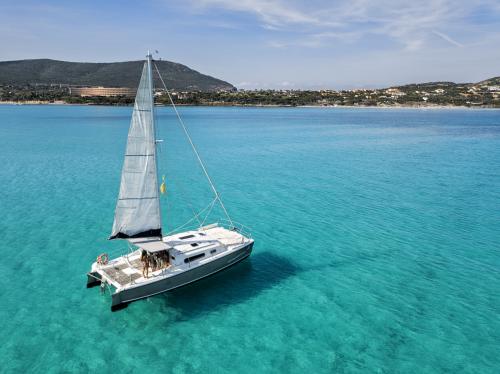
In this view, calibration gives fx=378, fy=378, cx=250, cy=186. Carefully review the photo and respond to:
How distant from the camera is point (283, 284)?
909 inches

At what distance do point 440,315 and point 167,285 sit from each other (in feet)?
48.0

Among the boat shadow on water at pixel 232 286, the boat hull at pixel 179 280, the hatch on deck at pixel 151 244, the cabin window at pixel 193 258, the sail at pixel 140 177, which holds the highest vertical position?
the sail at pixel 140 177

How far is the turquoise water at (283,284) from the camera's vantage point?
55.3 feet

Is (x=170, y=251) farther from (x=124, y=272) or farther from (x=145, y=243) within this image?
(x=124, y=272)

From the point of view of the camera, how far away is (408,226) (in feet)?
106

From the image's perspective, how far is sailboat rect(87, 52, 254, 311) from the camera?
1931 centimetres

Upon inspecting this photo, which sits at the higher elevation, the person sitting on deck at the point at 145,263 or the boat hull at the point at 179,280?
the person sitting on deck at the point at 145,263

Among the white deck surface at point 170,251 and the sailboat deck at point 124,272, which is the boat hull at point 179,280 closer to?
the white deck surface at point 170,251

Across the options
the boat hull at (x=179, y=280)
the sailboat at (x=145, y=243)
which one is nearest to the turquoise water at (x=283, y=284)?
the boat hull at (x=179, y=280)

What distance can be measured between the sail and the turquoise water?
420 centimetres

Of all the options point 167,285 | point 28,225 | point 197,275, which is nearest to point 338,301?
point 197,275

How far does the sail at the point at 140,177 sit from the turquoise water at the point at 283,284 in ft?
13.8

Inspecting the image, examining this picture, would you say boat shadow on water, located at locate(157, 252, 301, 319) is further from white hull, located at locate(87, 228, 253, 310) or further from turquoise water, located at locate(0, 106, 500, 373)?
white hull, located at locate(87, 228, 253, 310)

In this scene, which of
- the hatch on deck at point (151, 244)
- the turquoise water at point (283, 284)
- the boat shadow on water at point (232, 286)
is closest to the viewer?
the turquoise water at point (283, 284)
